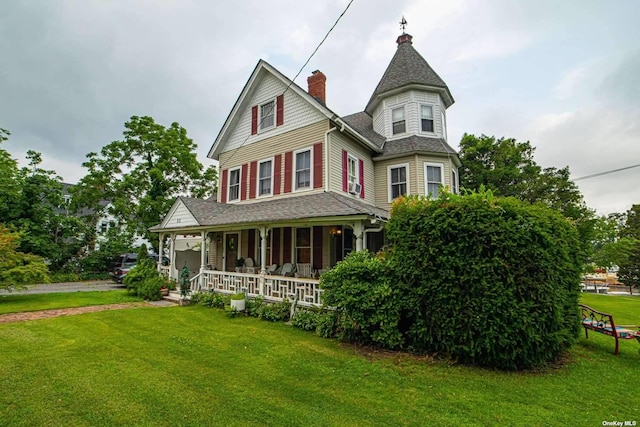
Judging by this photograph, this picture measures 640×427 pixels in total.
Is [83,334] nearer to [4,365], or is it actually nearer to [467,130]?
[4,365]

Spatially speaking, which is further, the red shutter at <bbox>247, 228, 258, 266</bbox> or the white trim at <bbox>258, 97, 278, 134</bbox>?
the red shutter at <bbox>247, 228, 258, 266</bbox>

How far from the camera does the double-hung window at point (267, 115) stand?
42.5 feet

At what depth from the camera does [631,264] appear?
26.5 metres

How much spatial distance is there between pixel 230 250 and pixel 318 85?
8.92 metres

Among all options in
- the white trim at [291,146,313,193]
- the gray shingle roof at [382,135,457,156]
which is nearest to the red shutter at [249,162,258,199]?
the white trim at [291,146,313,193]

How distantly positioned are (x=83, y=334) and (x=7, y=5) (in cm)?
1034

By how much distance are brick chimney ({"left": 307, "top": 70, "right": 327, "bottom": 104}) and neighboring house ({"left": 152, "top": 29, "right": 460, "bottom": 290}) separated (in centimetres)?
5

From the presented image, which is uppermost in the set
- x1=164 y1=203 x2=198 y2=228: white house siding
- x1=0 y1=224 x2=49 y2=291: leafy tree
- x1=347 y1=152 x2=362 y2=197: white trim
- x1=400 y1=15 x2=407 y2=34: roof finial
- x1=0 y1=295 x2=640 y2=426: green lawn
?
x1=400 y1=15 x2=407 y2=34: roof finial

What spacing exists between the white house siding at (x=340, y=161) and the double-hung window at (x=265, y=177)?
3.04 m

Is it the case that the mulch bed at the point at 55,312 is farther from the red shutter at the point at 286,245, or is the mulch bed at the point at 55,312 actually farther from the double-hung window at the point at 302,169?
the double-hung window at the point at 302,169

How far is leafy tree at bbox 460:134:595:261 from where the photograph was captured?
20.2 metres

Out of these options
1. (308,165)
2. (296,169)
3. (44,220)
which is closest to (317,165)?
(308,165)

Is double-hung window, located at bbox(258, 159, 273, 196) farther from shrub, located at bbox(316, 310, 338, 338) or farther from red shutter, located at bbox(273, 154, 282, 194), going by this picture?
shrub, located at bbox(316, 310, 338, 338)

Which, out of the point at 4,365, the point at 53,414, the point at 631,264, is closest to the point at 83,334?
the point at 4,365
